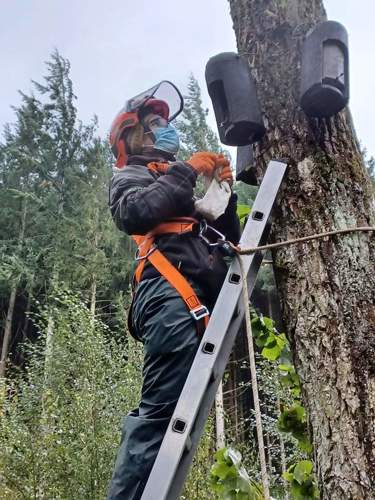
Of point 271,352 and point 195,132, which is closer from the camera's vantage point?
point 271,352

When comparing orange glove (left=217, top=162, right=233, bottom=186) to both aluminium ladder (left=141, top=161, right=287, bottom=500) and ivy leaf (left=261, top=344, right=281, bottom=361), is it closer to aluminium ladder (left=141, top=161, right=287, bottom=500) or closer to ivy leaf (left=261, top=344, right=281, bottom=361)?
aluminium ladder (left=141, top=161, right=287, bottom=500)

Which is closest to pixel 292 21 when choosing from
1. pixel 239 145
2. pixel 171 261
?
pixel 239 145

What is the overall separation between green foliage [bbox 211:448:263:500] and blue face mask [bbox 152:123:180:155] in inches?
49.5

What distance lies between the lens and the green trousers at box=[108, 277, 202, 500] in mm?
1589

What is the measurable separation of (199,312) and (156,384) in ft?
0.89

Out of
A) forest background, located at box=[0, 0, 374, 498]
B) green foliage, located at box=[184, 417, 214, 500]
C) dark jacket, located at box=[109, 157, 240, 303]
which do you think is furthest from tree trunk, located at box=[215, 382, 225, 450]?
dark jacket, located at box=[109, 157, 240, 303]

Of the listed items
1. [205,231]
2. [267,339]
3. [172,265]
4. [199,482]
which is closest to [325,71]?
[205,231]

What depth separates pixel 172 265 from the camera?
1.79 metres

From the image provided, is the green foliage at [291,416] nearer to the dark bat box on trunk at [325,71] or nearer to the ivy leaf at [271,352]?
the ivy leaf at [271,352]

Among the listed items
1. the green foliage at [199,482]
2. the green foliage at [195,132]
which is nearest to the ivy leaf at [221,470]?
the green foliage at [199,482]

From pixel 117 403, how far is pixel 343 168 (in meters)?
7.02

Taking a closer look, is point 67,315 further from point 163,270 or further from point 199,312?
point 199,312

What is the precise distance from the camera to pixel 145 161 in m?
2.17

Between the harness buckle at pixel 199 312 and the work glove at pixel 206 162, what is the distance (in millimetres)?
535
